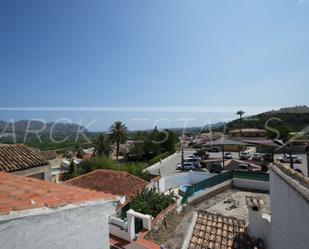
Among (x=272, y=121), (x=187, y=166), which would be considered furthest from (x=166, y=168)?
(x=272, y=121)

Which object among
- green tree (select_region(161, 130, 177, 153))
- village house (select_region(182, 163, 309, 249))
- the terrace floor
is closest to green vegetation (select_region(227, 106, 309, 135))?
green tree (select_region(161, 130, 177, 153))

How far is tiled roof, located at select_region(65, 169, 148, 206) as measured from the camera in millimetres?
16481

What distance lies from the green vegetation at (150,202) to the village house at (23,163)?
500 centimetres

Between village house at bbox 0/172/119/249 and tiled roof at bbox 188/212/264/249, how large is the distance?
5.55 meters

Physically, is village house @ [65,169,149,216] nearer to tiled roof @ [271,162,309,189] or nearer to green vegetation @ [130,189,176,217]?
green vegetation @ [130,189,176,217]

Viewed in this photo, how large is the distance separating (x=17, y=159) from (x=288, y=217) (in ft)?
34.9

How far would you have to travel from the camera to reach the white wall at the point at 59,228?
9.34 feet

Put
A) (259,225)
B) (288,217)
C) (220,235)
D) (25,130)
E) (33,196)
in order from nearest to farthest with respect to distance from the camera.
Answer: (33,196), (288,217), (259,225), (220,235), (25,130)

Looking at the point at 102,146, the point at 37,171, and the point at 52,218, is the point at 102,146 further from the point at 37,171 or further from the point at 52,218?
the point at 52,218

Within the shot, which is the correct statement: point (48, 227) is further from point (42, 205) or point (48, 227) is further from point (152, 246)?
point (152, 246)

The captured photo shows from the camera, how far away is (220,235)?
845 cm

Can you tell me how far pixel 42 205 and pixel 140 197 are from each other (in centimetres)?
1132

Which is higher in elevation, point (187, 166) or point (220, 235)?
point (220, 235)

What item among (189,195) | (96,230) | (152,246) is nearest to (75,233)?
(96,230)
